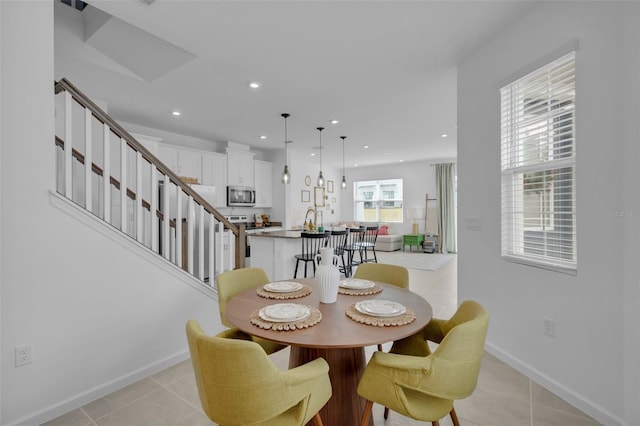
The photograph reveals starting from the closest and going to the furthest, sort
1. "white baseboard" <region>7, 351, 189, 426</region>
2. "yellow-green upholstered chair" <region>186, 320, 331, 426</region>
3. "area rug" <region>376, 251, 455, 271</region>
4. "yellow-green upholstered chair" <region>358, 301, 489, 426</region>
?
"yellow-green upholstered chair" <region>186, 320, 331, 426</region> → "yellow-green upholstered chair" <region>358, 301, 489, 426</region> → "white baseboard" <region>7, 351, 189, 426</region> → "area rug" <region>376, 251, 455, 271</region>

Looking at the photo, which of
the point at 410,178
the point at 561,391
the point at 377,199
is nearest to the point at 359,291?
the point at 561,391

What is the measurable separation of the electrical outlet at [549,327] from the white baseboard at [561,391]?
1.00 ft

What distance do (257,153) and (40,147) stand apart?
5.86 meters

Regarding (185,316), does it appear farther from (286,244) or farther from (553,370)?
(553,370)

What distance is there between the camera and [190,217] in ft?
9.06

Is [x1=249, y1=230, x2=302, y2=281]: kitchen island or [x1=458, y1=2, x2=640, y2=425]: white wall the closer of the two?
[x1=458, y1=2, x2=640, y2=425]: white wall

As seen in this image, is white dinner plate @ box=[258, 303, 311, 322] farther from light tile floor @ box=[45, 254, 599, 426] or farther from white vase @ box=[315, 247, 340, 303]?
light tile floor @ box=[45, 254, 599, 426]

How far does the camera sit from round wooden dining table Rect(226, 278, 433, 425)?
1258 millimetres

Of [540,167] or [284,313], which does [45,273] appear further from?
[540,167]

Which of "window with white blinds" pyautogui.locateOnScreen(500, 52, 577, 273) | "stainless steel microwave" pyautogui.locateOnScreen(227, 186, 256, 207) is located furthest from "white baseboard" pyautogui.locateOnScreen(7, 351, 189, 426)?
"stainless steel microwave" pyautogui.locateOnScreen(227, 186, 256, 207)

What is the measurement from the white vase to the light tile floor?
83cm

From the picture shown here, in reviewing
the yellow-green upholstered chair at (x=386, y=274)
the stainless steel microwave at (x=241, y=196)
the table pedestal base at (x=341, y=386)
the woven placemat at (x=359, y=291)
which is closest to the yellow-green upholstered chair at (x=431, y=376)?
the table pedestal base at (x=341, y=386)

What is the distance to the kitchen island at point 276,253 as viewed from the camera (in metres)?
4.49

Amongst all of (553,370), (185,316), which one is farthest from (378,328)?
(185,316)
